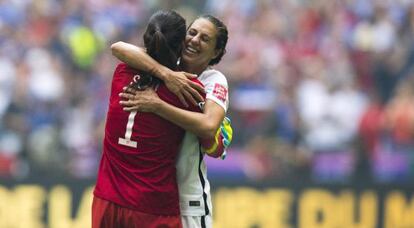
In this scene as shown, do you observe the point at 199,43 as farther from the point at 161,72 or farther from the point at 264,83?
the point at 264,83

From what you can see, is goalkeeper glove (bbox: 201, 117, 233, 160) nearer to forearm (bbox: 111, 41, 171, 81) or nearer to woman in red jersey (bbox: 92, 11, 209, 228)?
woman in red jersey (bbox: 92, 11, 209, 228)

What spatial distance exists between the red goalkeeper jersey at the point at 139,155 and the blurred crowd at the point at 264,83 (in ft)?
19.7

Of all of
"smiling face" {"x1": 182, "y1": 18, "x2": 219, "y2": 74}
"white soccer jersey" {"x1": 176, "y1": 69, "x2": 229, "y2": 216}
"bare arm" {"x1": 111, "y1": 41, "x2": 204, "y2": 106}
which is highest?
"smiling face" {"x1": 182, "y1": 18, "x2": 219, "y2": 74}

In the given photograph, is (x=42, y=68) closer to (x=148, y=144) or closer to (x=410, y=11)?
(x=410, y=11)

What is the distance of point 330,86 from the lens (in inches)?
522

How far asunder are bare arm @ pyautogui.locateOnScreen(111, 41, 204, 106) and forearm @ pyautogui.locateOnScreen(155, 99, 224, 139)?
0.08 metres

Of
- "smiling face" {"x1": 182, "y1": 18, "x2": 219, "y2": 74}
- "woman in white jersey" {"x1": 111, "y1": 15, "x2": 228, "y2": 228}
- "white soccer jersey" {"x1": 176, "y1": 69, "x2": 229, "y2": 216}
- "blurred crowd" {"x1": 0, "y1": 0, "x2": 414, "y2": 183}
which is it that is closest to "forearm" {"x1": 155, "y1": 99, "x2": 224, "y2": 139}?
"woman in white jersey" {"x1": 111, "y1": 15, "x2": 228, "y2": 228}

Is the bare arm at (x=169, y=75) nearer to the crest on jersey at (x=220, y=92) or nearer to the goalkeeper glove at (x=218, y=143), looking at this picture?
the crest on jersey at (x=220, y=92)

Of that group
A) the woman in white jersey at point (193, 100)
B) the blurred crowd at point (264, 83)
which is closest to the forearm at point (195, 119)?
the woman in white jersey at point (193, 100)

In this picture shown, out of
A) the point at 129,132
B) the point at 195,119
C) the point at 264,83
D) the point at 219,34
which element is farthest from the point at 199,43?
the point at 264,83

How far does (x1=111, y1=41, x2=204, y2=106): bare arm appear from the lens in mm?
5844

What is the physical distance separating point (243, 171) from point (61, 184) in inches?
99.6

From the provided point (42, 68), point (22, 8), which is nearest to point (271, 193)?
point (42, 68)

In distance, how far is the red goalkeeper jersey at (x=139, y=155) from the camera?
19.3 ft
